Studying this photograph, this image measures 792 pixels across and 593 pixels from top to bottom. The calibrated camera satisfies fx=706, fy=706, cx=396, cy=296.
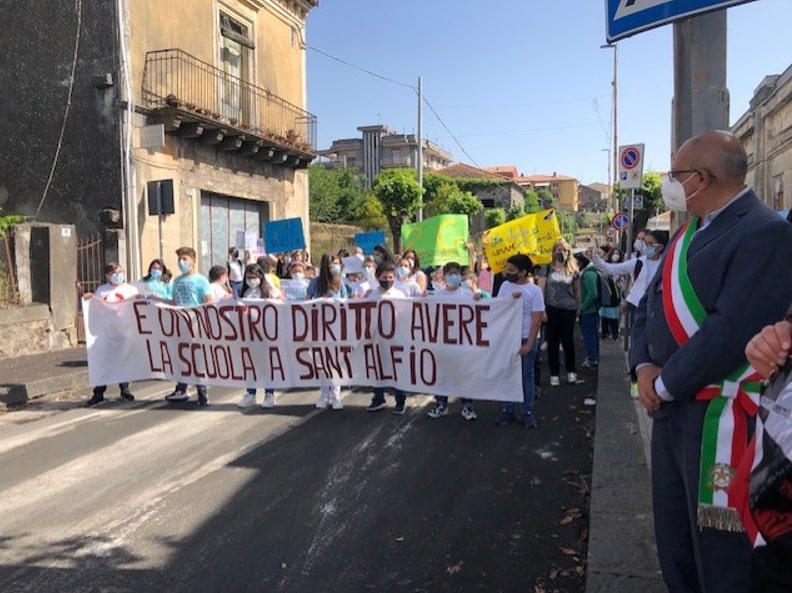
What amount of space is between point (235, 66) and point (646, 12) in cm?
1918

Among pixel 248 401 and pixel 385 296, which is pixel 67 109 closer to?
pixel 248 401

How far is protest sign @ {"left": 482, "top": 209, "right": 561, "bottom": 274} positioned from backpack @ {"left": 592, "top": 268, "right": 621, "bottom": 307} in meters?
1.31

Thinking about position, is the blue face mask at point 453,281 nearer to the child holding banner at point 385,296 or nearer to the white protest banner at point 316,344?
the white protest banner at point 316,344

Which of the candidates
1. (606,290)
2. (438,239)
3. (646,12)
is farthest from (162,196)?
(646,12)

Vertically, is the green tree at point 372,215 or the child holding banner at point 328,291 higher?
the green tree at point 372,215

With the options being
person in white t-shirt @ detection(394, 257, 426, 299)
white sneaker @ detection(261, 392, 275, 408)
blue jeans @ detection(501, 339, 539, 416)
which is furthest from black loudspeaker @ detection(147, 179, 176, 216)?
blue jeans @ detection(501, 339, 539, 416)

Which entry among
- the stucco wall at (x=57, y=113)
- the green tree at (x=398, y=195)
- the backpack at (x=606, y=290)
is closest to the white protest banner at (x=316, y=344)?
the backpack at (x=606, y=290)

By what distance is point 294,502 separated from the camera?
17.4 ft

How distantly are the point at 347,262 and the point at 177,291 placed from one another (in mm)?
6765

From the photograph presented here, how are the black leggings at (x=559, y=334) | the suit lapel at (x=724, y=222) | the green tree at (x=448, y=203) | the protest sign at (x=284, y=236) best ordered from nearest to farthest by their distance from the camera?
the suit lapel at (x=724, y=222) → the black leggings at (x=559, y=334) → the protest sign at (x=284, y=236) → the green tree at (x=448, y=203)

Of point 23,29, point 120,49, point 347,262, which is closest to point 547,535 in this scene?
point 347,262

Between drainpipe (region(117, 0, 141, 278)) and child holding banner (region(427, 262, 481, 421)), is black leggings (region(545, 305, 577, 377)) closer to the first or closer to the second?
child holding banner (region(427, 262, 481, 421))

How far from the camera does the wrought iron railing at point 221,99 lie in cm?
1662

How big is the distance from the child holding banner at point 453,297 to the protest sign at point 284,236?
27.5 ft
